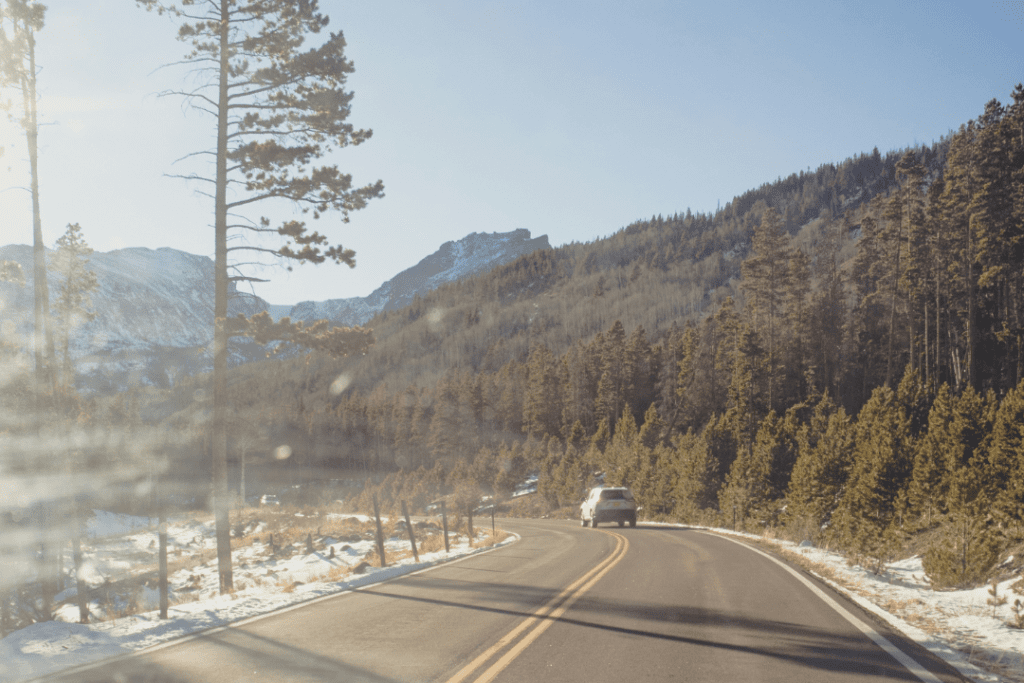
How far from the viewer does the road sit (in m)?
5.57

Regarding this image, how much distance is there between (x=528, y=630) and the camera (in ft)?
23.5

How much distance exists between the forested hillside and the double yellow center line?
5716 mm

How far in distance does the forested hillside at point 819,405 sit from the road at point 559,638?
4.22 m

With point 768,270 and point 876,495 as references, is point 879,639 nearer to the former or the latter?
point 876,495

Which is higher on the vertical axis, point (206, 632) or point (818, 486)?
point (206, 632)

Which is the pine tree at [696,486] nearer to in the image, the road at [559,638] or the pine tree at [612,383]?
the road at [559,638]

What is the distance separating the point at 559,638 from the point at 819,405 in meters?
55.4

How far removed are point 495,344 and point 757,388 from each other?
390 ft

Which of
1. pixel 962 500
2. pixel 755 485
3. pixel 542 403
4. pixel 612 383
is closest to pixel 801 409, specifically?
pixel 612 383

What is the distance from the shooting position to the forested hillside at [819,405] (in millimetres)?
18516

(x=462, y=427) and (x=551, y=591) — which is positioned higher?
(x=551, y=591)

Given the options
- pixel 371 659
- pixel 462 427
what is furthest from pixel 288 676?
pixel 462 427

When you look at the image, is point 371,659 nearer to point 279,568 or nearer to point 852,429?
point 279,568

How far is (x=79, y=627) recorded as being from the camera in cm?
892
